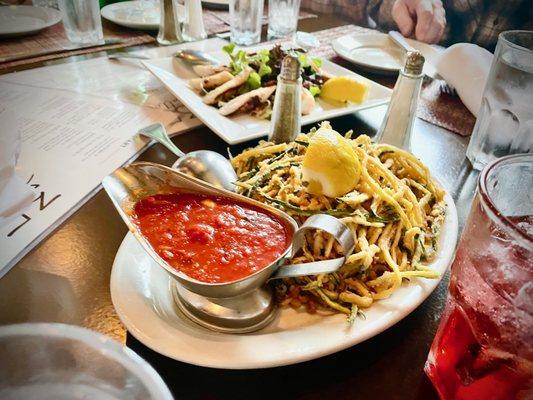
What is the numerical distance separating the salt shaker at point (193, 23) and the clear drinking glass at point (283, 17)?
425 mm

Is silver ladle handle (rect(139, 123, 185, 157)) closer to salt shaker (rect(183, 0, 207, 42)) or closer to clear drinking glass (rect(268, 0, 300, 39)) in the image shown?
salt shaker (rect(183, 0, 207, 42))

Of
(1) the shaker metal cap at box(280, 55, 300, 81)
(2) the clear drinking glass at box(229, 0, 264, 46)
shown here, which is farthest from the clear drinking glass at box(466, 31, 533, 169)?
(2) the clear drinking glass at box(229, 0, 264, 46)

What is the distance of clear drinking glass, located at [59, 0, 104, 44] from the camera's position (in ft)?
7.43

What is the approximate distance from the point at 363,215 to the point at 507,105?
0.83 meters

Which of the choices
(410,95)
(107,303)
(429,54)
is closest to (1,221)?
(107,303)

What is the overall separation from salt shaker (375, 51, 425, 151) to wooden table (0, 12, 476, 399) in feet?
1.21

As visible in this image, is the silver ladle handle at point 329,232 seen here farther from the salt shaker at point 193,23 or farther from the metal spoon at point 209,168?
the salt shaker at point 193,23

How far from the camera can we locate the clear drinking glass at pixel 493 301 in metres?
0.60

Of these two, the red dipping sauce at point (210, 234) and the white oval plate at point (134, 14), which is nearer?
the red dipping sauce at point (210, 234)

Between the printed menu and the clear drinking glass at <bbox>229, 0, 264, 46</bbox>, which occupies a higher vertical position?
the clear drinking glass at <bbox>229, 0, 264, 46</bbox>

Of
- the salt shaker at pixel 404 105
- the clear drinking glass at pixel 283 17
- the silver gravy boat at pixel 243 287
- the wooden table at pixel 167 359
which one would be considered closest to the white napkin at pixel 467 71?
the salt shaker at pixel 404 105

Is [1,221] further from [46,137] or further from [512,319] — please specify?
[512,319]

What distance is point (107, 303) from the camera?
3.04ft

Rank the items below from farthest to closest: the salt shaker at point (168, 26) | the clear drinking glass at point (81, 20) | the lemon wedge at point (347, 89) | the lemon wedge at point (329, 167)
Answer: the salt shaker at point (168, 26), the clear drinking glass at point (81, 20), the lemon wedge at point (347, 89), the lemon wedge at point (329, 167)
